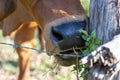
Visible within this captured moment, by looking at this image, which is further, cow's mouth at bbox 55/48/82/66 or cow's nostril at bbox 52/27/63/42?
cow's nostril at bbox 52/27/63/42

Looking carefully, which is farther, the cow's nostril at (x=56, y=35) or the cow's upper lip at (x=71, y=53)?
the cow's nostril at (x=56, y=35)

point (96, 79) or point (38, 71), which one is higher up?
point (96, 79)

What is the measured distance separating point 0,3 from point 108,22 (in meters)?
1.61

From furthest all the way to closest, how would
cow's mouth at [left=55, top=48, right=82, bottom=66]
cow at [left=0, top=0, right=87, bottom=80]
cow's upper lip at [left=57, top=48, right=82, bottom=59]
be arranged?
1. cow at [left=0, top=0, right=87, bottom=80]
2. cow's mouth at [left=55, top=48, right=82, bottom=66]
3. cow's upper lip at [left=57, top=48, right=82, bottom=59]

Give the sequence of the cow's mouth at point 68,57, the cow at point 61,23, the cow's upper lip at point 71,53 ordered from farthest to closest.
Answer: the cow at point 61,23
the cow's mouth at point 68,57
the cow's upper lip at point 71,53

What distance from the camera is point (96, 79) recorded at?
1614 mm

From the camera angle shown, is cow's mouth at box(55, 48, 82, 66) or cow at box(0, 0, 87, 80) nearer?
cow's mouth at box(55, 48, 82, 66)

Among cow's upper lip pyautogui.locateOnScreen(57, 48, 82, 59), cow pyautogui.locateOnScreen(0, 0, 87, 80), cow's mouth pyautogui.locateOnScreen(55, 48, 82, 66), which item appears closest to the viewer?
cow's upper lip pyautogui.locateOnScreen(57, 48, 82, 59)

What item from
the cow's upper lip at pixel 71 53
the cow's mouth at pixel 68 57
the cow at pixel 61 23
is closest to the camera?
the cow's upper lip at pixel 71 53

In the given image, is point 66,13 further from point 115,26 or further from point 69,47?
point 115,26

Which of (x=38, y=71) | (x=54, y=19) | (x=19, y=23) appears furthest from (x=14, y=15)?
(x=54, y=19)

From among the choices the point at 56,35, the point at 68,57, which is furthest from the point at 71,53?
the point at 56,35

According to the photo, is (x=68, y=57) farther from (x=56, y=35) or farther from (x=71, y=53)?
(x=56, y=35)

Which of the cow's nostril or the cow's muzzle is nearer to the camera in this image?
the cow's muzzle
